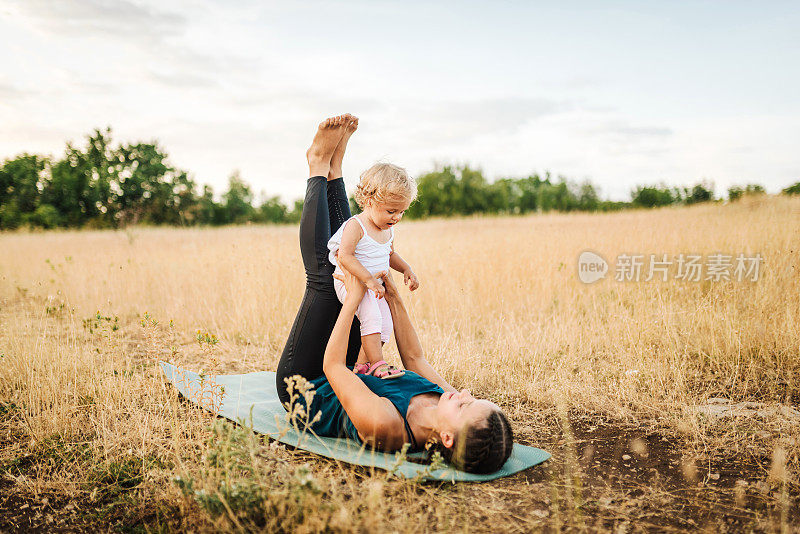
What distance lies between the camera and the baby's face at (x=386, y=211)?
123 inches

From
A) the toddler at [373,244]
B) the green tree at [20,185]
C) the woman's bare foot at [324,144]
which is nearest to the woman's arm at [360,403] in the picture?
the toddler at [373,244]

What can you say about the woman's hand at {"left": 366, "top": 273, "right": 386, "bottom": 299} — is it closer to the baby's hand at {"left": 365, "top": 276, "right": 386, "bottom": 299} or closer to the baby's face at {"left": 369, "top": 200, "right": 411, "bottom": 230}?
the baby's hand at {"left": 365, "top": 276, "right": 386, "bottom": 299}

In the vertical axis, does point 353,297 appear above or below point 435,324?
above

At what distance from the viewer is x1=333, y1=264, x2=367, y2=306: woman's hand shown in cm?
285

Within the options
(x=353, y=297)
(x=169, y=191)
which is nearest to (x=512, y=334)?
(x=353, y=297)

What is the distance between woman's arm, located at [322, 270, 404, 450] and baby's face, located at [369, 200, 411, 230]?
71 centimetres

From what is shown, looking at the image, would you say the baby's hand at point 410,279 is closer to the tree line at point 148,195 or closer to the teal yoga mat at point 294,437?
the teal yoga mat at point 294,437

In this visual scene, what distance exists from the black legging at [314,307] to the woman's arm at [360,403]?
0.35m

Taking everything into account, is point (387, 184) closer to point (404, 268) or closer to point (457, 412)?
point (404, 268)

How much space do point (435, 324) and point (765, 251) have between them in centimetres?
→ 452

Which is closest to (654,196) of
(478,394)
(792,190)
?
(792,190)

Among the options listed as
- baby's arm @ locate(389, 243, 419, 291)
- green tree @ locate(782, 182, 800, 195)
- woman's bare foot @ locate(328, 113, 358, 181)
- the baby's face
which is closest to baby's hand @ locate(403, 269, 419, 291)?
baby's arm @ locate(389, 243, 419, 291)

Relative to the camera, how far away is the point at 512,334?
4848 mm

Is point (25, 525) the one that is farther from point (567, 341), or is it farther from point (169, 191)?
point (169, 191)
